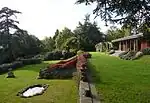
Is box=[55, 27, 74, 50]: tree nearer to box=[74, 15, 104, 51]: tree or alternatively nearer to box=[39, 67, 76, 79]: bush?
box=[74, 15, 104, 51]: tree

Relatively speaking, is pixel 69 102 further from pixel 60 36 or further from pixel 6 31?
pixel 60 36

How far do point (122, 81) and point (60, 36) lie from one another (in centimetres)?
6234

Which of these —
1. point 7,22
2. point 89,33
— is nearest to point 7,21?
point 7,22

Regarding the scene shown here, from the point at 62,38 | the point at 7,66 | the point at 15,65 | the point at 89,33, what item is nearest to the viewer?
the point at 7,66

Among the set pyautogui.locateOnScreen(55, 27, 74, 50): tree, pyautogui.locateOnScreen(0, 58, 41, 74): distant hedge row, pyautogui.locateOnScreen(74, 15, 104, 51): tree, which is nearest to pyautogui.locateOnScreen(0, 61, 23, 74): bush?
pyautogui.locateOnScreen(0, 58, 41, 74): distant hedge row

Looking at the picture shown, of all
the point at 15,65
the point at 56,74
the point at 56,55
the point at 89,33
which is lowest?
the point at 15,65

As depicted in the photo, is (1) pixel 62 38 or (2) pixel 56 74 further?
(1) pixel 62 38

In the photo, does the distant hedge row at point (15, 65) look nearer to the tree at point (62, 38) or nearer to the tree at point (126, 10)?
the tree at point (126, 10)

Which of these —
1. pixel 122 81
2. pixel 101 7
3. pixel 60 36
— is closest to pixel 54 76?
pixel 122 81

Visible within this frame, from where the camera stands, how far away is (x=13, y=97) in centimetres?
1480

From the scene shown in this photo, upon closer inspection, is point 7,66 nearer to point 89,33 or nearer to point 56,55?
point 56,55

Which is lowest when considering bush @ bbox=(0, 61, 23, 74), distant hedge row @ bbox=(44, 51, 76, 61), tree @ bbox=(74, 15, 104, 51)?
bush @ bbox=(0, 61, 23, 74)

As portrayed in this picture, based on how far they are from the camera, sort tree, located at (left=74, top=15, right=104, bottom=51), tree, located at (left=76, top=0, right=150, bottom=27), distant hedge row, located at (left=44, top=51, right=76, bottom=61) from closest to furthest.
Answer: tree, located at (left=76, top=0, right=150, bottom=27) → distant hedge row, located at (left=44, top=51, right=76, bottom=61) → tree, located at (left=74, top=15, right=104, bottom=51)

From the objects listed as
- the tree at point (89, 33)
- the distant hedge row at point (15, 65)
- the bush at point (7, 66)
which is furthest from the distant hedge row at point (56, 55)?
the tree at point (89, 33)
